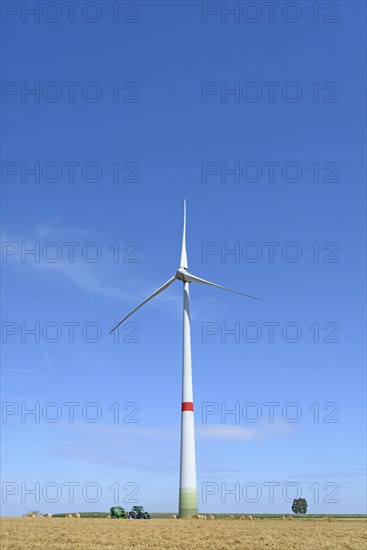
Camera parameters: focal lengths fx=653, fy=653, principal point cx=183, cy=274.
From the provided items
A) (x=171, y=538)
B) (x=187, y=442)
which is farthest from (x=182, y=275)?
(x=171, y=538)

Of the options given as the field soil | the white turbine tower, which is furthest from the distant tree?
the field soil

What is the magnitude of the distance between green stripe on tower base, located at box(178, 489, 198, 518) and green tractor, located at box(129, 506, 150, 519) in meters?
4.28

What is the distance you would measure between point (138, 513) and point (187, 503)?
6.05 m

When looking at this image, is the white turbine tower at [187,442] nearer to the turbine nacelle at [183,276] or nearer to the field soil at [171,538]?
the turbine nacelle at [183,276]

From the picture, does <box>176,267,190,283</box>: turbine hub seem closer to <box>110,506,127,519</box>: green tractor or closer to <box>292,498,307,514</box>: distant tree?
<box>110,506,127,519</box>: green tractor

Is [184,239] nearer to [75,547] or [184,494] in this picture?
[184,494]

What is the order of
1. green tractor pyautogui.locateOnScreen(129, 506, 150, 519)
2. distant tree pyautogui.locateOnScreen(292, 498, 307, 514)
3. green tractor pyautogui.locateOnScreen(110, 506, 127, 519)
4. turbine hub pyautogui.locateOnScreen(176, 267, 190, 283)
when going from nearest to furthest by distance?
green tractor pyautogui.locateOnScreen(129, 506, 150, 519) < green tractor pyautogui.locateOnScreen(110, 506, 127, 519) < turbine hub pyautogui.locateOnScreen(176, 267, 190, 283) < distant tree pyautogui.locateOnScreen(292, 498, 307, 514)

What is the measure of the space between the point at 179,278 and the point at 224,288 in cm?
644

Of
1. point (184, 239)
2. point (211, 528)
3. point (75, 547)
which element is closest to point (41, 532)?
point (75, 547)

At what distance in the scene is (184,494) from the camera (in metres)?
75.8

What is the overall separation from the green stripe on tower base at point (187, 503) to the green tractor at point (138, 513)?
4.28m

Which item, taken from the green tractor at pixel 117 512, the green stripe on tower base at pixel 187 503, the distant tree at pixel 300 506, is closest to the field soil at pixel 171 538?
the green stripe on tower base at pixel 187 503

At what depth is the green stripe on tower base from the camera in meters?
75.7

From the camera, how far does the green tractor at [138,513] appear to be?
76062 millimetres
